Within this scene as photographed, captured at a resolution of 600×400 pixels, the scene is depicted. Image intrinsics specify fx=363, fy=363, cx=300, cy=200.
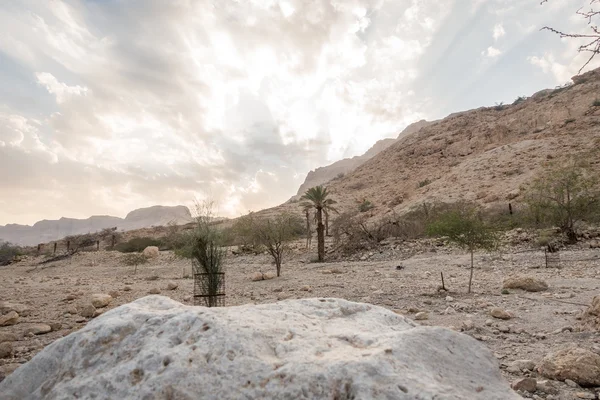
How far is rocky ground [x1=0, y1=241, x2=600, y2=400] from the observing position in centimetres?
544

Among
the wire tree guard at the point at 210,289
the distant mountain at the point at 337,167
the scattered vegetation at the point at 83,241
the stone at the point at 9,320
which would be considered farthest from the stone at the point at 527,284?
the distant mountain at the point at 337,167

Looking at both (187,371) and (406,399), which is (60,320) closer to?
(187,371)

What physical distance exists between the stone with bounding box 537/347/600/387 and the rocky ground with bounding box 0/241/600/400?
21 mm

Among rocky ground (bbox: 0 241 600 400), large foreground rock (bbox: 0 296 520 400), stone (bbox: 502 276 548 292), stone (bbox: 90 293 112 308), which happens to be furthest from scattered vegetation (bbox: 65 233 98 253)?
large foreground rock (bbox: 0 296 520 400)

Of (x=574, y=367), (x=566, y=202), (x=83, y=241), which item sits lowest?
(x=574, y=367)

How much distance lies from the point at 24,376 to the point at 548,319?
8.45 m

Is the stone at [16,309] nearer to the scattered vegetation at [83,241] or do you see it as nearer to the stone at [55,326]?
the stone at [55,326]

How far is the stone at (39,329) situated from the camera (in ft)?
26.9

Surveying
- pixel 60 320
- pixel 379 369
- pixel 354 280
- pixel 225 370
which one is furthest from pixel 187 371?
pixel 354 280

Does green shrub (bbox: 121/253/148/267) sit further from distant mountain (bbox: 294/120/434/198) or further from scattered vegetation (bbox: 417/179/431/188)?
distant mountain (bbox: 294/120/434/198)

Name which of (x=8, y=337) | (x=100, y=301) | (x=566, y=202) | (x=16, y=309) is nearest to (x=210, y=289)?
(x=100, y=301)

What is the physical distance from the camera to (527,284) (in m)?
10.5

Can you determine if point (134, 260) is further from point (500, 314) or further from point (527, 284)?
point (500, 314)

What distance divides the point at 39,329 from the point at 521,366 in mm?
9491
